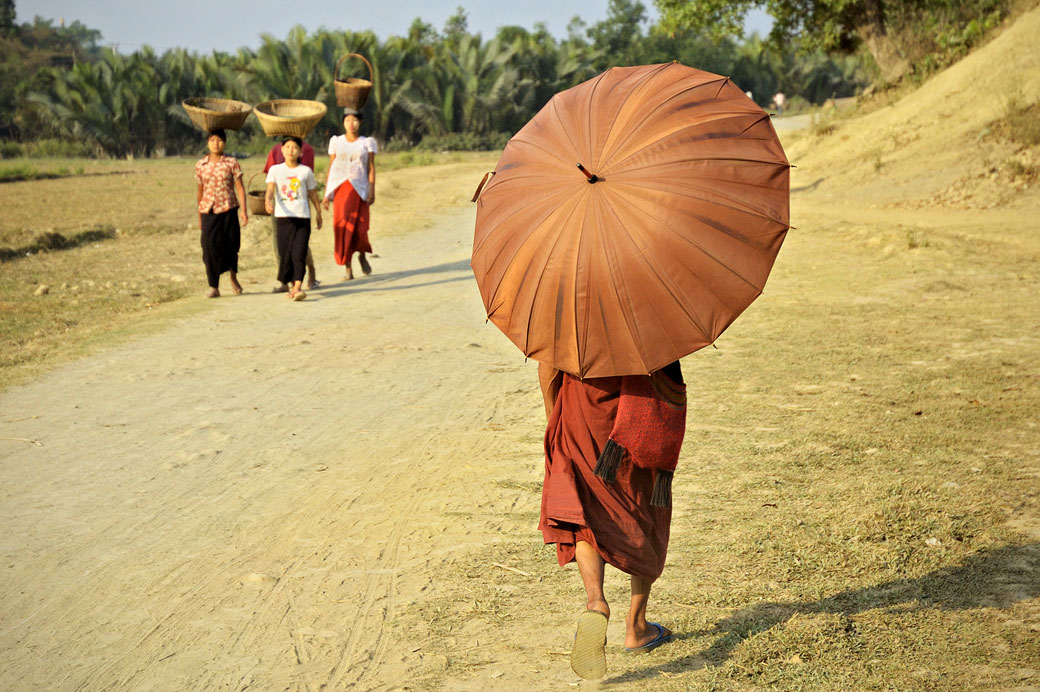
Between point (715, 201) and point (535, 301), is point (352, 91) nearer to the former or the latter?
point (535, 301)

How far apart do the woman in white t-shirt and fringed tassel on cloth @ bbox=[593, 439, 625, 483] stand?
7960 millimetres

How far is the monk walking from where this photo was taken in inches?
130

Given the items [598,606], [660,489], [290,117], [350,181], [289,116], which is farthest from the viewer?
[350,181]

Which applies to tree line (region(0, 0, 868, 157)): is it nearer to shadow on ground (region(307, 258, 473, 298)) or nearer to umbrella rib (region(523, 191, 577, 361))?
shadow on ground (region(307, 258, 473, 298))

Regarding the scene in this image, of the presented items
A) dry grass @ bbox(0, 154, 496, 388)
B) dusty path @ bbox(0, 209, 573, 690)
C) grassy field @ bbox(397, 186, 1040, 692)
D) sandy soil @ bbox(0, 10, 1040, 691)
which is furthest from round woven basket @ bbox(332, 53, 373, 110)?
grassy field @ bbox(397, 186, 1040, 692)

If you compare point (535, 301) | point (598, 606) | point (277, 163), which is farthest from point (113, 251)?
point (598, 606)

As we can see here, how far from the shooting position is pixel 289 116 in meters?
10.2

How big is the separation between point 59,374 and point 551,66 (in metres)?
39.2

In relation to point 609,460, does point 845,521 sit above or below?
below

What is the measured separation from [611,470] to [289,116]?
788 centimetres

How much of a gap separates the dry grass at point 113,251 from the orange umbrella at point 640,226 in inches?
227

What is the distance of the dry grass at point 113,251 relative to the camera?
30.2 ft

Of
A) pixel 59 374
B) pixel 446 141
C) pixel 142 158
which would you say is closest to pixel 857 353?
pixel 59 374

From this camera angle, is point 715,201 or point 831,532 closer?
point 715,201
